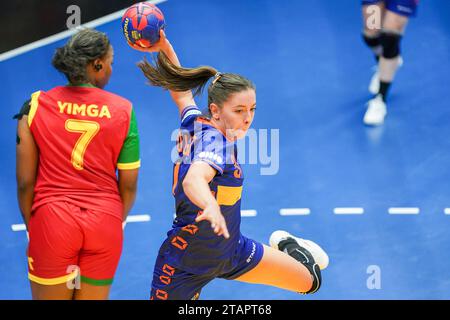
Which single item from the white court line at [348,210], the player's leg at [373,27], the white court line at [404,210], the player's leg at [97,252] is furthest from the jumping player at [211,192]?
the player's leg at [373,27]

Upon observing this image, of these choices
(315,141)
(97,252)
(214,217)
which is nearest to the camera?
(214,217)

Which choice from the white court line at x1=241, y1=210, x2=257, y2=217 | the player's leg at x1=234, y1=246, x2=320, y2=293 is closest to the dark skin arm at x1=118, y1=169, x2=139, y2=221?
the player's leg at x1=234, y1=246, x2=320, y2=293

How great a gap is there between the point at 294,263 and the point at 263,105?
128 inches

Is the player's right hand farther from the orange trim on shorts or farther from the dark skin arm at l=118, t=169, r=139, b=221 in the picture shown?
the orange trim on shorts

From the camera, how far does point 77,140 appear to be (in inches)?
189

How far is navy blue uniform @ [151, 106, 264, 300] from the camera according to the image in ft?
16.3

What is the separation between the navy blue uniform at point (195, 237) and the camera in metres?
4.97

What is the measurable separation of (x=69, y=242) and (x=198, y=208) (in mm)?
778

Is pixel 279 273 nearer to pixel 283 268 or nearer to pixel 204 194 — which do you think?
pixel 283 268

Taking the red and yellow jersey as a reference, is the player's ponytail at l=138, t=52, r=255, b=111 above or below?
above

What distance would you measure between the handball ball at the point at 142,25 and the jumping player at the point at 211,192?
18 cm

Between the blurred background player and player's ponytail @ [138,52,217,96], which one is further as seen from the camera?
the blurred background player

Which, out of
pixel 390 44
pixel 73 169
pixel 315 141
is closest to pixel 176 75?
pixel 73 169

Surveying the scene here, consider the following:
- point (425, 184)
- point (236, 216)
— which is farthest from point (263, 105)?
point (236, 216)
